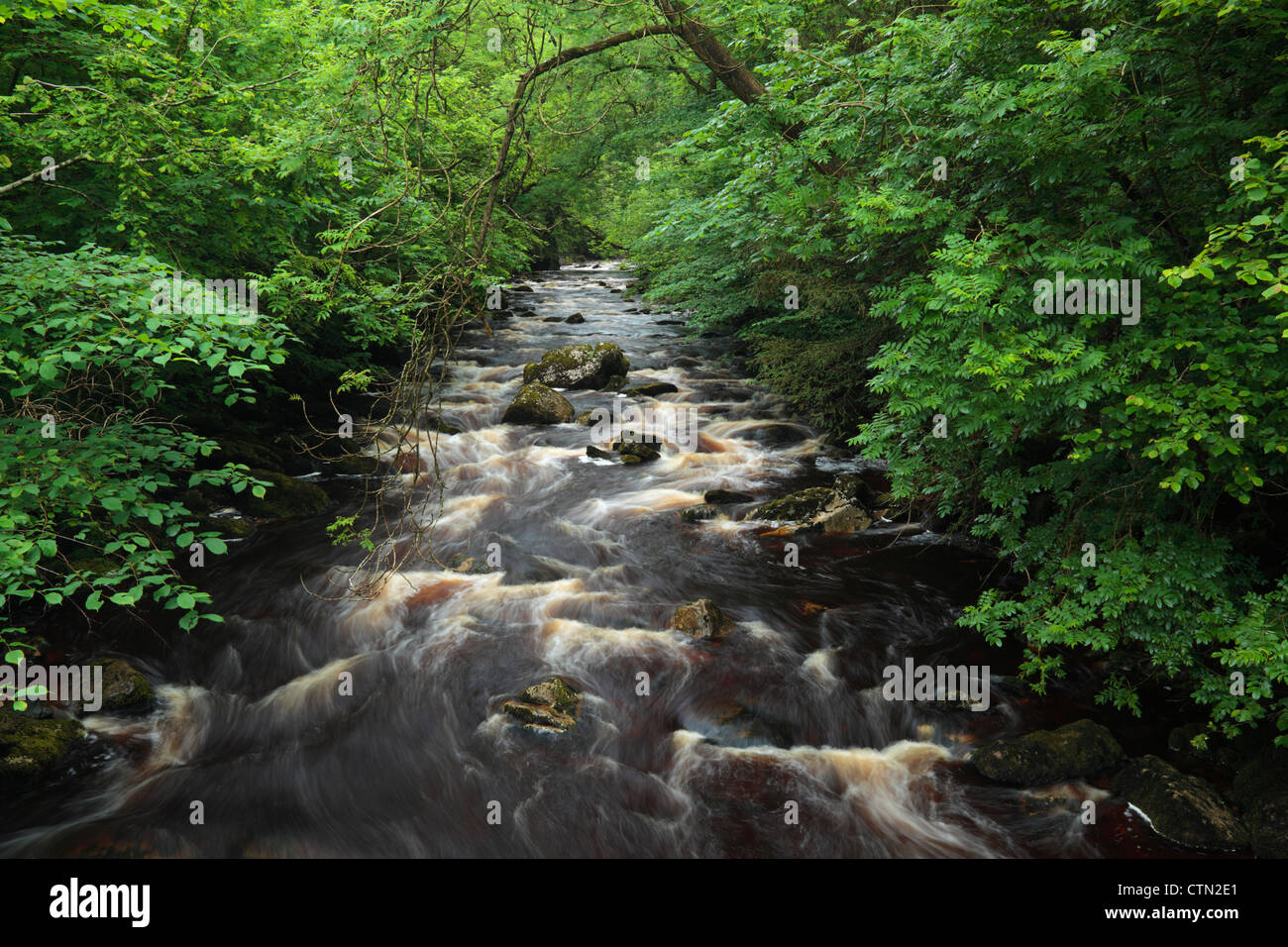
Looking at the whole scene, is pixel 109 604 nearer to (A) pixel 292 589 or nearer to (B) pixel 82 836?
(A) pixel 292 589

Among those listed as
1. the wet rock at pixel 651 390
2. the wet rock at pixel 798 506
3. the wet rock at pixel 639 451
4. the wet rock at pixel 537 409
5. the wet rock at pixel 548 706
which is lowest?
the wet rock at pixel 548 706

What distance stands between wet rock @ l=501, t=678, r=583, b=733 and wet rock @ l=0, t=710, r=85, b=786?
3500 mm

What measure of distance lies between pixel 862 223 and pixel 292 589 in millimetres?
7489

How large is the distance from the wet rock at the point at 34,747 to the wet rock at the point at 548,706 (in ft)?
11.5

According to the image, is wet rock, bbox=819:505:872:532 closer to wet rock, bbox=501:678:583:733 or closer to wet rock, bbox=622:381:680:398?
wet rock, bbox=501:678:583:733

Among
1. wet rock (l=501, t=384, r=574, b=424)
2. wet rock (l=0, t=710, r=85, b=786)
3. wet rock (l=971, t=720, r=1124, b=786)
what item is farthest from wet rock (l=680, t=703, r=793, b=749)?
wet rock (l=501, t=384, r=574, b=424)

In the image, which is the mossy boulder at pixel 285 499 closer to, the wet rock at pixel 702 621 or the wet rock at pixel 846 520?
the wet rock at pixel 702 621

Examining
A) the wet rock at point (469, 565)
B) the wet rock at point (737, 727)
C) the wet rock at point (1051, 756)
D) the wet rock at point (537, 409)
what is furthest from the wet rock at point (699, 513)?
the wet rock at point (1051, 756)

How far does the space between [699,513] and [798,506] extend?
145 centimetres

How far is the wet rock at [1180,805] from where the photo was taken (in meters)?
4.69

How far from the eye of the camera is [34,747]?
213 inches

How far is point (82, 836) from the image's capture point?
16.2ft
